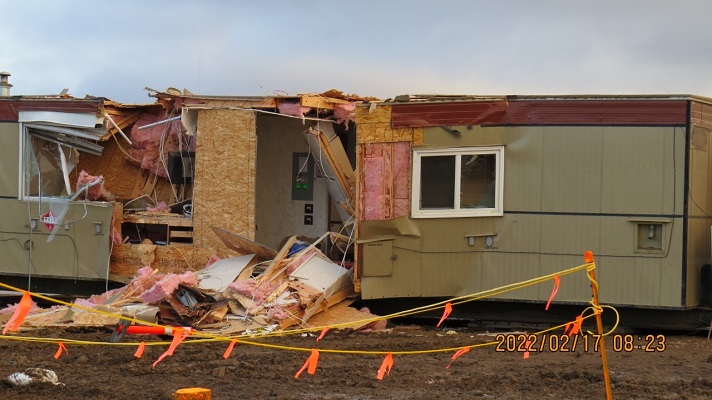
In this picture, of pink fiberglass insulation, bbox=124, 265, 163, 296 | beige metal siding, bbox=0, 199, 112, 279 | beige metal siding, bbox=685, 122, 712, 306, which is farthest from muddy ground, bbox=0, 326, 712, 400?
beige metal siding, bbox=0, 199, 112, 279

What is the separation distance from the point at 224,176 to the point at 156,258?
175cm

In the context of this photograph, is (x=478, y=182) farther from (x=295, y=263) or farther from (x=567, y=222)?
(x=295, y=263)

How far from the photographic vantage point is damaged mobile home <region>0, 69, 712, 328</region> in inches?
519

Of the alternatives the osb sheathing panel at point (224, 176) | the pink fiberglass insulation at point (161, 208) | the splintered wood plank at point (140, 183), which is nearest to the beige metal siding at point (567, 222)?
the osb sheathing panel at point (224, 176)

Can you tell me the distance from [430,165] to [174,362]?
16.5 ft

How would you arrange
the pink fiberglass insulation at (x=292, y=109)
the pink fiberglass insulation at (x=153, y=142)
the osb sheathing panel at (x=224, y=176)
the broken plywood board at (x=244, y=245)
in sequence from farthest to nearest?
the pink fiberglass insulation at (x=153, y=142)
the osb sheathing panel at (x=224, y=176)
the pink fiberglass insulation at (x=292, y=109)
the broken plywood board at (x=244, y=245)

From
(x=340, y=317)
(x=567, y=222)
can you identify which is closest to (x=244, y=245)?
(x=340, y=317)

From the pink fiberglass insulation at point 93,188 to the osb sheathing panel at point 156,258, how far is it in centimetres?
91

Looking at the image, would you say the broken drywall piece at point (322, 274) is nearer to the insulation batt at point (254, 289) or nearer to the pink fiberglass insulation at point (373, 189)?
the insulation batt at point (254, 289)

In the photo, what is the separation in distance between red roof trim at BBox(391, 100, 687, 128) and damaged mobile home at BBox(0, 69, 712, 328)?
2 cm

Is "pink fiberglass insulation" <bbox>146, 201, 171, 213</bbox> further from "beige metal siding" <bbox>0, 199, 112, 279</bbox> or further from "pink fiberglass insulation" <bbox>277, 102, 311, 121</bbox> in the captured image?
"pink fiberglass insulation" <bbox>277, 102, 311, 121</bbox>

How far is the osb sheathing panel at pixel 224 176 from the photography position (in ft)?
49.8

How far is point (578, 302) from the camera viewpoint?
13.3 m

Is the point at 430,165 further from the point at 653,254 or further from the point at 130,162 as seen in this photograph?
the point at 130,162
